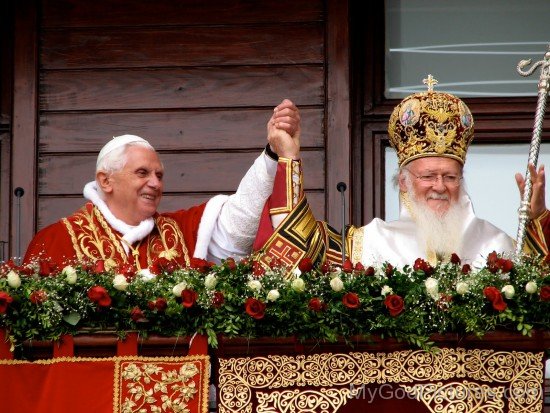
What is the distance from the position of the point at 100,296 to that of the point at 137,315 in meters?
0.16

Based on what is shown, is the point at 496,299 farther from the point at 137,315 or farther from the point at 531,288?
the point at 137,315

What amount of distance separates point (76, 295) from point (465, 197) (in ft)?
7.17

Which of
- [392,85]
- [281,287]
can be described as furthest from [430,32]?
[281,287]

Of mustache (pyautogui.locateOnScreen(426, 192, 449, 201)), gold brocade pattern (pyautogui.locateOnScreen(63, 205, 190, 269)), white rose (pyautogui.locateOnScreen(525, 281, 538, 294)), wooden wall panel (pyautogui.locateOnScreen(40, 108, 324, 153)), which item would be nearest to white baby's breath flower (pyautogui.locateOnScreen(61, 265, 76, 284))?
gold brocade pattern (pyautogui.locateOnScreen(63, 205, 190, 269))

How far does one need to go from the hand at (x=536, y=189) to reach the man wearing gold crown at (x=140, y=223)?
45.2 inches

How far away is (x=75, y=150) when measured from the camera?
9367 millimetres

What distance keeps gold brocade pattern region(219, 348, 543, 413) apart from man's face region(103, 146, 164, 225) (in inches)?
Result: 63.5

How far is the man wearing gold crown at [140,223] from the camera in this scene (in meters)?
8.27

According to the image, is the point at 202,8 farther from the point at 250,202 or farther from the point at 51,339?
the point at 51,339

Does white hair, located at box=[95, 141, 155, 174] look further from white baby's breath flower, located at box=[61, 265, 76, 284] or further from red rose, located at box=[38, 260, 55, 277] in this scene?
white baby's breath flower, located at box=[61, 265, 76, 284]

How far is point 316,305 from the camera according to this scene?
6.89 meters

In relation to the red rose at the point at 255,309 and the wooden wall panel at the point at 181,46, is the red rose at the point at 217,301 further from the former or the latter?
the wooden wall panel at the point at 181,46

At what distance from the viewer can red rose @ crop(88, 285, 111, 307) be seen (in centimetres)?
693

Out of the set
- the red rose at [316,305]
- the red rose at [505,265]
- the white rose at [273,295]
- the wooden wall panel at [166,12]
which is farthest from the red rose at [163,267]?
the wooden wall panel at [166,12]
